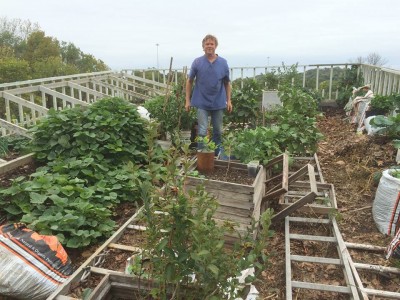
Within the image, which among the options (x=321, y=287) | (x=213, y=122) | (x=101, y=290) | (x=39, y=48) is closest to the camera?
(x=101, y=290)

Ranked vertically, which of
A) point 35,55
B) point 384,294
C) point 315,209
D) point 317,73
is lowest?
point 384,294

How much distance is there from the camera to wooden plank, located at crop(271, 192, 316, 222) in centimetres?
270

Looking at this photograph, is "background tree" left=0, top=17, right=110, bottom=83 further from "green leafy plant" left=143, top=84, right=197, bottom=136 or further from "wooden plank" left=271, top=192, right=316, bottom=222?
"wooden plank" left=271, top=192, right=316, bottom=222

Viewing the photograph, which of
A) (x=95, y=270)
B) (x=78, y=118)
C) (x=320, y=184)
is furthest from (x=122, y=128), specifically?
(x=320, y=184)

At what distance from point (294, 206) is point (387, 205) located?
73cm

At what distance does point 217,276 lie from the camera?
1.22 meters

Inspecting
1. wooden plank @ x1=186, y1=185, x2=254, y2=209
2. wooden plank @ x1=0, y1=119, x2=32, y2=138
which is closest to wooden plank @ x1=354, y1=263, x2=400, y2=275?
wooden plank @ x1=186, y1=185, x2=254, y2=209

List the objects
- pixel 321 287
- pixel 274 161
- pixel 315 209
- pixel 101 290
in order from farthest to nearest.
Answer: pixel 274 161 < pixel 315 209 < pixel 321 287 < pixel 101 290

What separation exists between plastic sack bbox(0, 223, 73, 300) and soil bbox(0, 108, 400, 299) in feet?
0.99

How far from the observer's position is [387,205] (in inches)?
106

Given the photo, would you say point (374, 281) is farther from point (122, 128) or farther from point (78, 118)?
point (78, 118)

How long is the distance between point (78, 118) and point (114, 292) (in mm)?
2502

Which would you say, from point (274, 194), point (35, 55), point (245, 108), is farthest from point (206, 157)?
point (35, 55)

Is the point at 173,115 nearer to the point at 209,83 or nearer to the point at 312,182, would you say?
the point at 209,83
